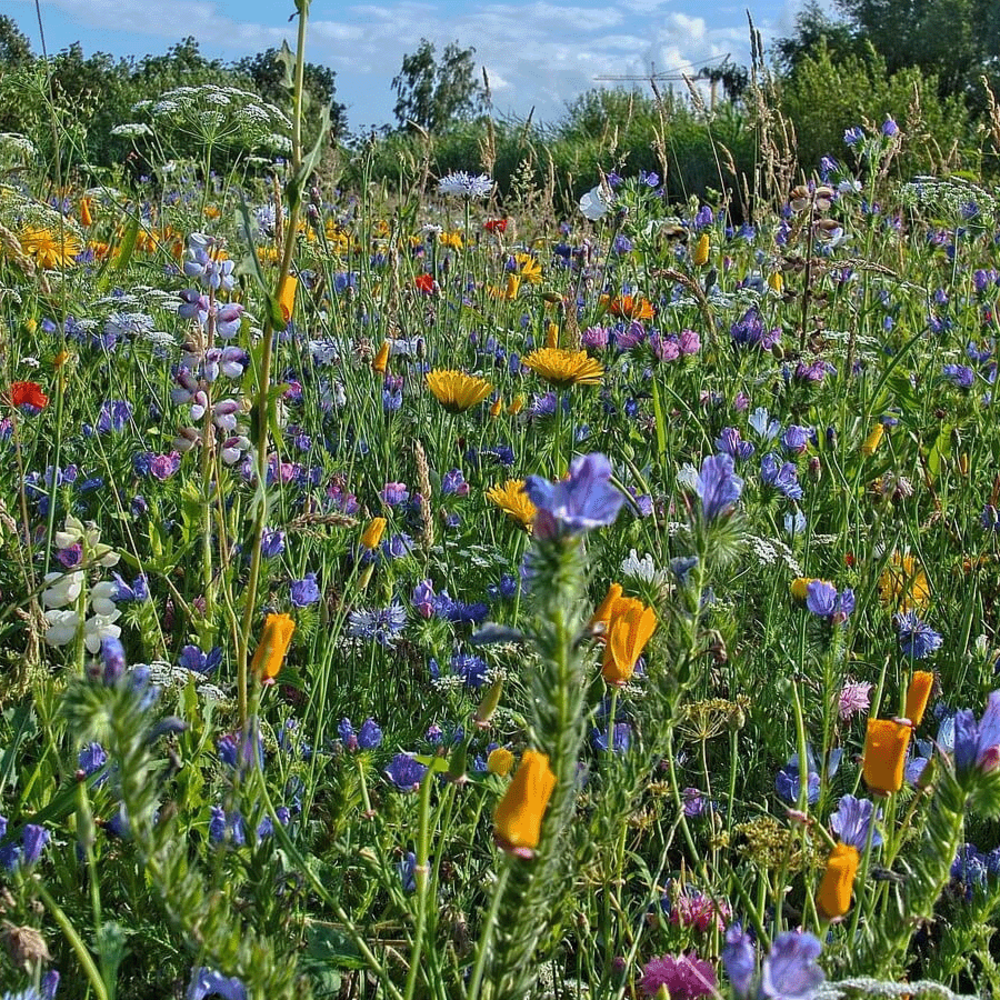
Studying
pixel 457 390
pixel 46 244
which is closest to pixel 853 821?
pixel 457 390

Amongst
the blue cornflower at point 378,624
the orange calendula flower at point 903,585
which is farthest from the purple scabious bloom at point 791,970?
the orange calendula flower at point 903,585

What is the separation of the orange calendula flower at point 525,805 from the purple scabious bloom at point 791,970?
17 cm

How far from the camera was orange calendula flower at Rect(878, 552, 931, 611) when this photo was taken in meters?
2.27

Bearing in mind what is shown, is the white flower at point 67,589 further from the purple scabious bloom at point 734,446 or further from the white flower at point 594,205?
the white flower at point 594,205

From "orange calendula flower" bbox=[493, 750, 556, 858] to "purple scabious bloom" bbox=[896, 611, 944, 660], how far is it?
1453mm

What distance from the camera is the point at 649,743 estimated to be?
1004 mm

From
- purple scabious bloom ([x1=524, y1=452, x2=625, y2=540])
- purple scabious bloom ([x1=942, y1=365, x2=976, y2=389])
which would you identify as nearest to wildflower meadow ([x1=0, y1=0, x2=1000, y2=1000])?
purple scabious bloom ([x1=524, y1=452, x2=625, y2=540])

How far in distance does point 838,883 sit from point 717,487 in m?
0.34

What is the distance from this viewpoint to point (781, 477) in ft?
8.10

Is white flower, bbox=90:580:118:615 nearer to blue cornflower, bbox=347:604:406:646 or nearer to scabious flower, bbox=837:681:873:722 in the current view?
blue cornflower, bbox=347:604:406:646

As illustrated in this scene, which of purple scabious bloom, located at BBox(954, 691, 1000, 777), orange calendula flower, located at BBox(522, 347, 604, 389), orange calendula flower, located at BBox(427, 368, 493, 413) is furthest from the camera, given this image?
orange calendula flower, located at BBox(427, 368, 493, 413)

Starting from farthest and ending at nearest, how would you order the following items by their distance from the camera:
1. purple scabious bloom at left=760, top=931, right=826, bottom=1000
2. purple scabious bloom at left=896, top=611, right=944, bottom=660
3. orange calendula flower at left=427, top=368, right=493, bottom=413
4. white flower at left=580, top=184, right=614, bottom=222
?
white flower at left=580, top=184, right=614, bottom=222
orange calendula flower at left=427, top=368, right=493, bottom=413
purple scabious bloom at left=896, top=611, right=944, bottom=660
purple scabious bloom at left=760, top=931, right=826, bottom=1000

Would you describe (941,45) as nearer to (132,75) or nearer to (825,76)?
(825,76)

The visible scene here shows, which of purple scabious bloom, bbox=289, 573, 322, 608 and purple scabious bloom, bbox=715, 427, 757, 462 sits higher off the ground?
purple scabious bloom, bbox=715, 427, 757, 462
